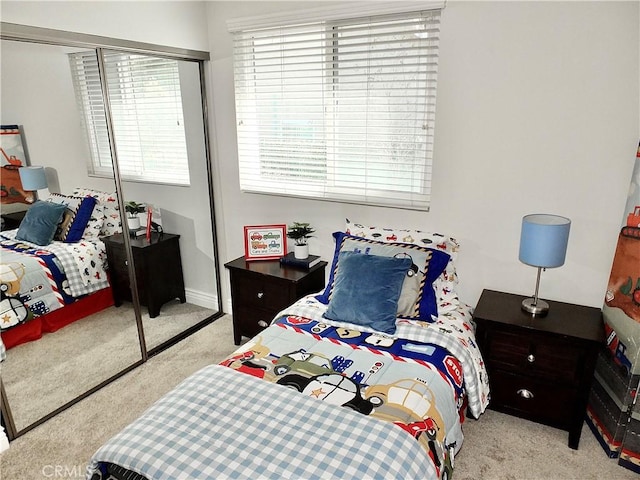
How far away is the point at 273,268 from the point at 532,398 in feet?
5.58

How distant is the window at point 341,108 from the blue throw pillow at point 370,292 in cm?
58

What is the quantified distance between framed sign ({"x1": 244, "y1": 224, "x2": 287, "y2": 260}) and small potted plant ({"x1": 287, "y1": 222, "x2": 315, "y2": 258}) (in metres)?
0.10

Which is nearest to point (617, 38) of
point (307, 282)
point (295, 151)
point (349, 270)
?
point (349, 270)

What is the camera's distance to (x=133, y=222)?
2.86 meters

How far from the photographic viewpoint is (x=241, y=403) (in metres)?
1.70

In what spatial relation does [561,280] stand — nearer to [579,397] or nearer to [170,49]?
[579,397]

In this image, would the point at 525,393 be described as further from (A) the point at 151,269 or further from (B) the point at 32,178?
(B) the point at 32,178

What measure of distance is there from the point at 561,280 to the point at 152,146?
2607mm

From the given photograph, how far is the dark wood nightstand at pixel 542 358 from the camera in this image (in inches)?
84.9

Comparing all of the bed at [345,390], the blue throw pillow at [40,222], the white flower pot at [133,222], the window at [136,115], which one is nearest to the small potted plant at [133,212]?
the white flower pot at [133,222]

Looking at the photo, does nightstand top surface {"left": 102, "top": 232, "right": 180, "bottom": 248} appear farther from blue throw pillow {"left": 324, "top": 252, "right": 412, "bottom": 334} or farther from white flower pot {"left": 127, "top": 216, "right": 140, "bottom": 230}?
blue throw pillow {"left": 324, "top": 252, "right": 412, "bottom": 334}

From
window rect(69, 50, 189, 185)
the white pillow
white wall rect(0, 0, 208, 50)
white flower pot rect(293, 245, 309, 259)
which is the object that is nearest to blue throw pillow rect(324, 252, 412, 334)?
the white pillow

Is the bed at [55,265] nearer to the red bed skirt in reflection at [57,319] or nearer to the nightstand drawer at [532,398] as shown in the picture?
the red bed skirt in reflection at [57,319]

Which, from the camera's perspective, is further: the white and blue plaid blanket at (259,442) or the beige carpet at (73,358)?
the beige carpet at (73,358)
